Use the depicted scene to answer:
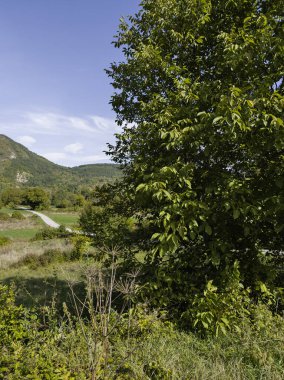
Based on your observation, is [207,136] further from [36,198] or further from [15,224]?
[36,198]

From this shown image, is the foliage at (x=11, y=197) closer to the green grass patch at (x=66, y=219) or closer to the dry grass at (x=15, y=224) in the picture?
the green grass patch at (x=66, y=219)

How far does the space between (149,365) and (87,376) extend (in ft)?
2.42

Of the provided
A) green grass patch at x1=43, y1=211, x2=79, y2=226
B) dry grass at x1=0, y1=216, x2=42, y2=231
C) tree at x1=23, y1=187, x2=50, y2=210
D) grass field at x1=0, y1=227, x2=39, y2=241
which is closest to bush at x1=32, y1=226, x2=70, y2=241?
grass field at x1=0, y1=227, x2=39, y2=241

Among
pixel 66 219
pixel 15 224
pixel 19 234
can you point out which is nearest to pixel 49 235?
pixel 19 234

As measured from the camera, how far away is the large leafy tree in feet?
14.9

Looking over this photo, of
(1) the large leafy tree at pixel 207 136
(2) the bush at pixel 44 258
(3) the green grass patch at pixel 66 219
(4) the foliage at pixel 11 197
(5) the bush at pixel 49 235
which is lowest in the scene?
(3) the green grass patch at pixel 66 219

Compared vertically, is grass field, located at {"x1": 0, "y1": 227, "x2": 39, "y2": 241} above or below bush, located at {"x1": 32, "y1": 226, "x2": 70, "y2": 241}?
below

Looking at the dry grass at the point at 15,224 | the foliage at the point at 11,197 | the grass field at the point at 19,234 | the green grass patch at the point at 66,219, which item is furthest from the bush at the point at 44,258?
the foliage at the point at 11,197

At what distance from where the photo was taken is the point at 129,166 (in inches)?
261

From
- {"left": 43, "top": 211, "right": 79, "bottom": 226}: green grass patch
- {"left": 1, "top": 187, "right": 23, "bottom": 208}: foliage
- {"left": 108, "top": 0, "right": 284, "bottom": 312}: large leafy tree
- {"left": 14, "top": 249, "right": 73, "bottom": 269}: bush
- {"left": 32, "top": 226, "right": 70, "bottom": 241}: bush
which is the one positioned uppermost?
{"left": 108, "top": 0, "right": 284, "bottom": 312}: large leafy tree

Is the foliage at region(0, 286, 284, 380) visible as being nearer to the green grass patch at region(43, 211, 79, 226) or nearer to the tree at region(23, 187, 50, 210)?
the green grass patch at region(43, 211, 79, 226)

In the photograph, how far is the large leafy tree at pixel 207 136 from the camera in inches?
178

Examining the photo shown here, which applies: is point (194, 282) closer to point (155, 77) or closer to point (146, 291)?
point (146, 291)

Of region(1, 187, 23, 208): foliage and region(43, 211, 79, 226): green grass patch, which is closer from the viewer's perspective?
region(43, 211, 79, 226): green grass patch
